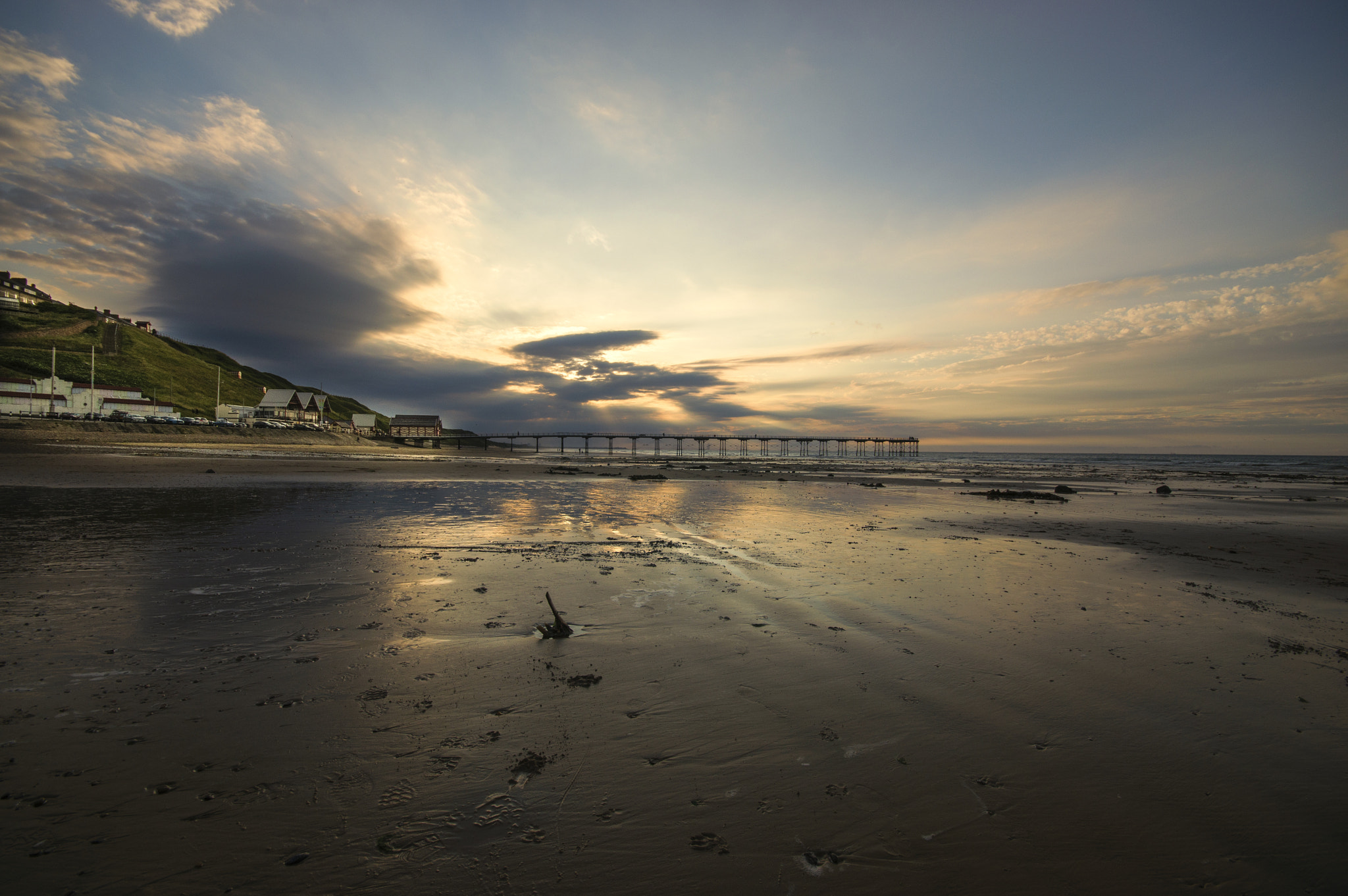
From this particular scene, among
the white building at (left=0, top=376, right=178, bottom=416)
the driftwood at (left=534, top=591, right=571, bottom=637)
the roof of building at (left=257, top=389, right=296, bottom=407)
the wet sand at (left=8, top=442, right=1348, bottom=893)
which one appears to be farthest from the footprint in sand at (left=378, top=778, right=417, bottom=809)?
the roof of building at (left=257, top=389, right=296, bottom=407)

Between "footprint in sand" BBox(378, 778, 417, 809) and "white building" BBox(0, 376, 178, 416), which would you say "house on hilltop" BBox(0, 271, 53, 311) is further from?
"footprint in sand" BBox(378, 778, 417, 809)

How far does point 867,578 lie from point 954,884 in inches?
300

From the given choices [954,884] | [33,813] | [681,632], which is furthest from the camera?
[681,632]

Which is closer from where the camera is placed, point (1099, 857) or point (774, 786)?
point (1099, 857)

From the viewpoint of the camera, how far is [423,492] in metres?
23.9

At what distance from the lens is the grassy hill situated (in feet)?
358

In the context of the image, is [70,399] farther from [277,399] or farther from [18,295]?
[18,295]

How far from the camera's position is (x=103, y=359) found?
407ft

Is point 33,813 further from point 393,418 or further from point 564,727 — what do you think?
point 393,418

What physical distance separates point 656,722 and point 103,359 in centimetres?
17909

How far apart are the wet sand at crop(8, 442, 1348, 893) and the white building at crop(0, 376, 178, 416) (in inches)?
4353

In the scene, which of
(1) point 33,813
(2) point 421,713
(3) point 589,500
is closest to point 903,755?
(2) point 421,713

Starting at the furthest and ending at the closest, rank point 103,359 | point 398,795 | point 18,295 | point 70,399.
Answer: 1. point 18,295
2. point 103,359
3. point 70,399
4. point 398,795

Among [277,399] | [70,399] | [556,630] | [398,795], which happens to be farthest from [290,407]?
[398,795]
